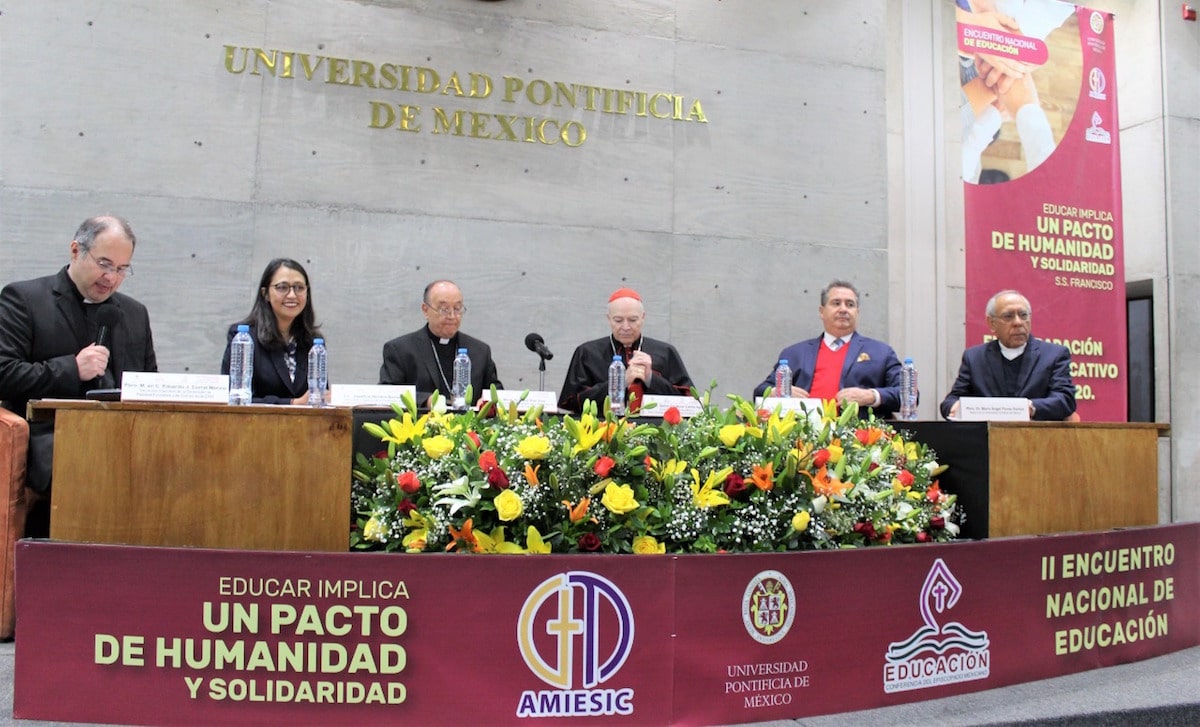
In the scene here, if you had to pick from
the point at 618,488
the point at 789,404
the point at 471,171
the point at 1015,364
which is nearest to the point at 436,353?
the point at 471,171

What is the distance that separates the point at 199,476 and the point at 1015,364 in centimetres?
373

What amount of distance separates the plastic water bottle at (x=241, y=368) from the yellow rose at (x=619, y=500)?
1254 mm

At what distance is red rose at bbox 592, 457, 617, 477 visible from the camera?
8.21ft

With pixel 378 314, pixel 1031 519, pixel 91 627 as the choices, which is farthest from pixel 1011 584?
pixel 378 314

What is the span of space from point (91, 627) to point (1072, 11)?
Answer: 22.3ft

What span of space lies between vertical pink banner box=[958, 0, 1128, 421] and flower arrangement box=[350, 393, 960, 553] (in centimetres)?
364

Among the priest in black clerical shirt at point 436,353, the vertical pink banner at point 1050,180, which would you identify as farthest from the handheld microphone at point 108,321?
the vertical pink banner at point 1050,180

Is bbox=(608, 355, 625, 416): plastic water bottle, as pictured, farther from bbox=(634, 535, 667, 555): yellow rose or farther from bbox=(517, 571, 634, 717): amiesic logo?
bbox=(517, 571, 634, 717): amiesic logo

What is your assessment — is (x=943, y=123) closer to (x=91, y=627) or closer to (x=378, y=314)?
(x=378, y=314)

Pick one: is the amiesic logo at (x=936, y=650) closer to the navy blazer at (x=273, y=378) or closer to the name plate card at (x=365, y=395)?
the name plate card at (x=365, y=395)

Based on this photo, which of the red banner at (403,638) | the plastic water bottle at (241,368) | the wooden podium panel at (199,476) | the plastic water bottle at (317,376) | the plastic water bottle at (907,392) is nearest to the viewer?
the red banner at (403,638)

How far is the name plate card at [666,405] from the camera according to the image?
359 centimetres

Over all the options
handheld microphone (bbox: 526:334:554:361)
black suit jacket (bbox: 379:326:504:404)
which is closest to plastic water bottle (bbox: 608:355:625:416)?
handheld microphone (bbox: 526:334:554:361)

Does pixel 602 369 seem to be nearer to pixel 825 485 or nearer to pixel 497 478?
pixel 825 485
